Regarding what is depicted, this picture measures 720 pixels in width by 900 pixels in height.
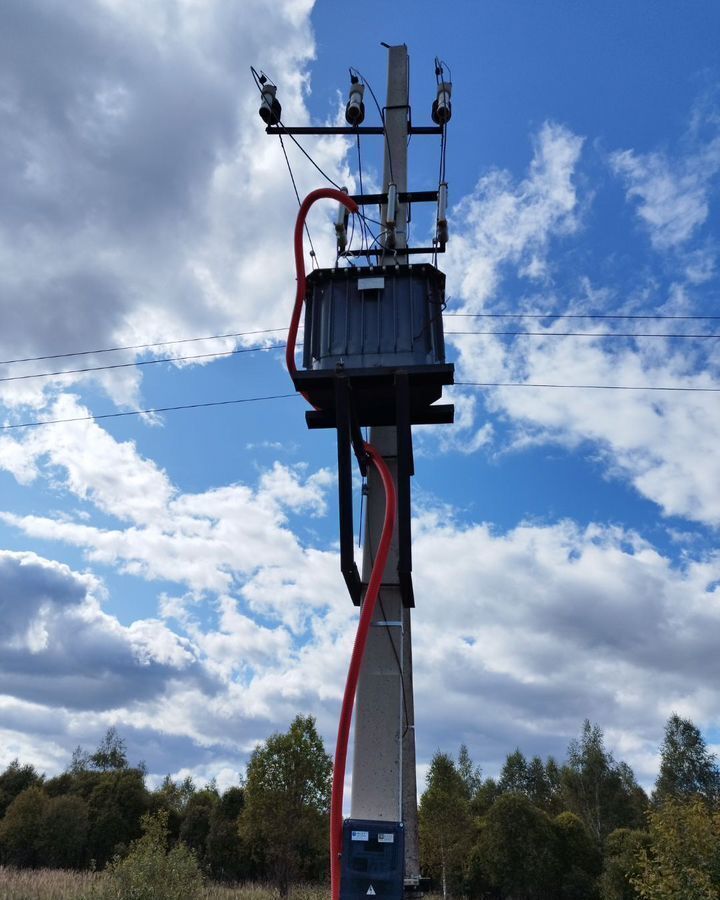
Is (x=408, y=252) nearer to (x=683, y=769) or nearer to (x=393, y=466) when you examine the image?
(x=393, y=466)

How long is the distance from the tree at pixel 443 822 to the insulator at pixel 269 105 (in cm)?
2546

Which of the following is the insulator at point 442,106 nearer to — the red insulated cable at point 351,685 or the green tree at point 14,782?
the red insulated cable at point 351,685

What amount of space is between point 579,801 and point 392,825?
43.1 meters

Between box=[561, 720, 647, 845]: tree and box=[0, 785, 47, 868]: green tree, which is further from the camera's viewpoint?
box=[561, 720, 647, 845]: tree

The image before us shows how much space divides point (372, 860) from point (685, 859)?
10546 millimetres

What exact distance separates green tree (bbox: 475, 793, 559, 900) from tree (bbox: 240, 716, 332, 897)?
802 centimetres

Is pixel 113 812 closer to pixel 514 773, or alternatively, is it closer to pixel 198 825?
pixel 198 825

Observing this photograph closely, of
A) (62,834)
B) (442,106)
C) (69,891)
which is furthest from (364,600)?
(62,834)

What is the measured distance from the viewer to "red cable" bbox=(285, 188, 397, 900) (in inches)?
257

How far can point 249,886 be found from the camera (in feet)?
84.1

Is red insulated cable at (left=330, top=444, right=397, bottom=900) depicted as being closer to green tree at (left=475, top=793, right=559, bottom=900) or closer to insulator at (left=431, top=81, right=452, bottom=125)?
insulator at (left=431, top=81, right=452, bottom=125)

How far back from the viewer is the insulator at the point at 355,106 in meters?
10.5

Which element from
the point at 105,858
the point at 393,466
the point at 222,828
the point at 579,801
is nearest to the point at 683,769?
the point at 579,801

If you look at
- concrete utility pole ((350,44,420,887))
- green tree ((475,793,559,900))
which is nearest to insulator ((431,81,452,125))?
concrete utility pole ((350,44,420,887))
